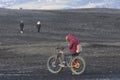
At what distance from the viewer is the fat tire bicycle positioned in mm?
26219

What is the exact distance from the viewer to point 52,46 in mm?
42156

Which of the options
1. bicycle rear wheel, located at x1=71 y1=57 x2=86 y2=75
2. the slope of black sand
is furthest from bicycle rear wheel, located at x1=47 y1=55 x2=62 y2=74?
bicycle rear wheel, located at x1=71 y1=57 x2=86 y2=75

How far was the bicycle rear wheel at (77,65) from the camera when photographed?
1032 inches

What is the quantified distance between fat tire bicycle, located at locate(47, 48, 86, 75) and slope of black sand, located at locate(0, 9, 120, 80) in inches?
11.0

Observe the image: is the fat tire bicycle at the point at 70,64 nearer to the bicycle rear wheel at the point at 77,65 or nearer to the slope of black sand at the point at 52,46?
the bicycle rear wheel at the point at 77,65

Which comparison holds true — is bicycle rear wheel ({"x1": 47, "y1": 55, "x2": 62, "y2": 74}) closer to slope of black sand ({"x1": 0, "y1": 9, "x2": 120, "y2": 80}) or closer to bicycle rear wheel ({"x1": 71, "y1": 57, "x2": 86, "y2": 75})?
slope of black sand ({"x1": 0, "y1": 9, "x2": 120, "y2": 80})

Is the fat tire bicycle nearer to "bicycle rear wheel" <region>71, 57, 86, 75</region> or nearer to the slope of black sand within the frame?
"bicycle rear wheel" <region>71, 57, 86, 75</region>

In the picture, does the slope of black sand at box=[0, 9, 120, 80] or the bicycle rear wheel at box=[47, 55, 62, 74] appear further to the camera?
the bicycle rear wheel at box=[47, 55, 62, 74]

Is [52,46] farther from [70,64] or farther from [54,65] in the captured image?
[70,64]

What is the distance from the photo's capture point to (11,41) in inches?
1906

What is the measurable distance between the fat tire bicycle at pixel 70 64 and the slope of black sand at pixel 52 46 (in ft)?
0.91

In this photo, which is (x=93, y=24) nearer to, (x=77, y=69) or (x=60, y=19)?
(x=60, y=19)

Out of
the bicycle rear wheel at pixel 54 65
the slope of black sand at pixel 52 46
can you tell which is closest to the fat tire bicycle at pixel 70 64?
the bicycle rear wheel at pixel 54 65

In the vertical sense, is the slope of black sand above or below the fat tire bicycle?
below
